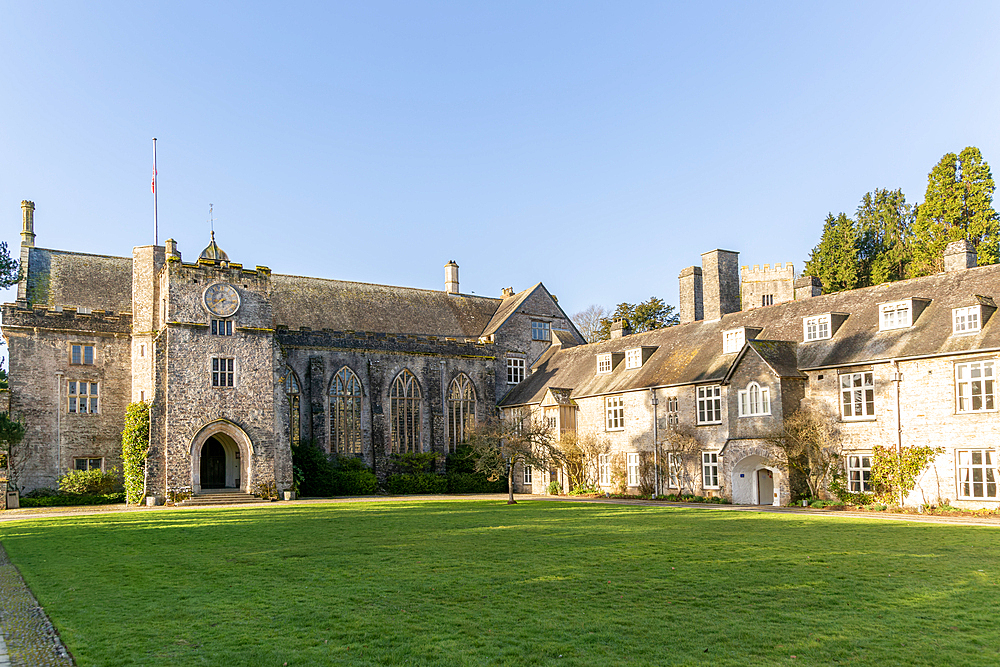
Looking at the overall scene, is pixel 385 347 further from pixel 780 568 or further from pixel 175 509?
pixel 780 568

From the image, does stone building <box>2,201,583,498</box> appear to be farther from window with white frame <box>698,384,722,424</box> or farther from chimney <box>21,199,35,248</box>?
window with white frame <box>698,384,722,424</box>

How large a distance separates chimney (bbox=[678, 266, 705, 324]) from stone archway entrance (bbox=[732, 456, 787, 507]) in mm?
10666

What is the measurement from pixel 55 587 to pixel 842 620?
10663 mm

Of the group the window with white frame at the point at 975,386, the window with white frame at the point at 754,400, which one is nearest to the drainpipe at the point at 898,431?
the window with white frame at the point at 975,386

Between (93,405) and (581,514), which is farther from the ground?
(93,405)

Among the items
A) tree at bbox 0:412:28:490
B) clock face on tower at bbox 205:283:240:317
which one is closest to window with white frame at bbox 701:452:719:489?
clock face on tower at bbox 205:283:240:317

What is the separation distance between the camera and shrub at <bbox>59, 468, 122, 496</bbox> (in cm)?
3625

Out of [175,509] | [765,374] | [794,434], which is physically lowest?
[175,509]

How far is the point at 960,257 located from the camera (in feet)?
97.1

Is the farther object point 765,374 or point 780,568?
point 765,374

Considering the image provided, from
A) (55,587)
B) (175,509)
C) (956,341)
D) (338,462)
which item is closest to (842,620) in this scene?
(55,587)

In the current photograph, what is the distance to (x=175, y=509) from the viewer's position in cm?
3189

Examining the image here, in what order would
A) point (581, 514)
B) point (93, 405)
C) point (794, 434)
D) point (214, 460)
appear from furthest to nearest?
point (214, 460) < point (93, 405) < point (794, 434) < point (581, 514)

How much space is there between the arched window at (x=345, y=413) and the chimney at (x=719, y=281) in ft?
60.6
